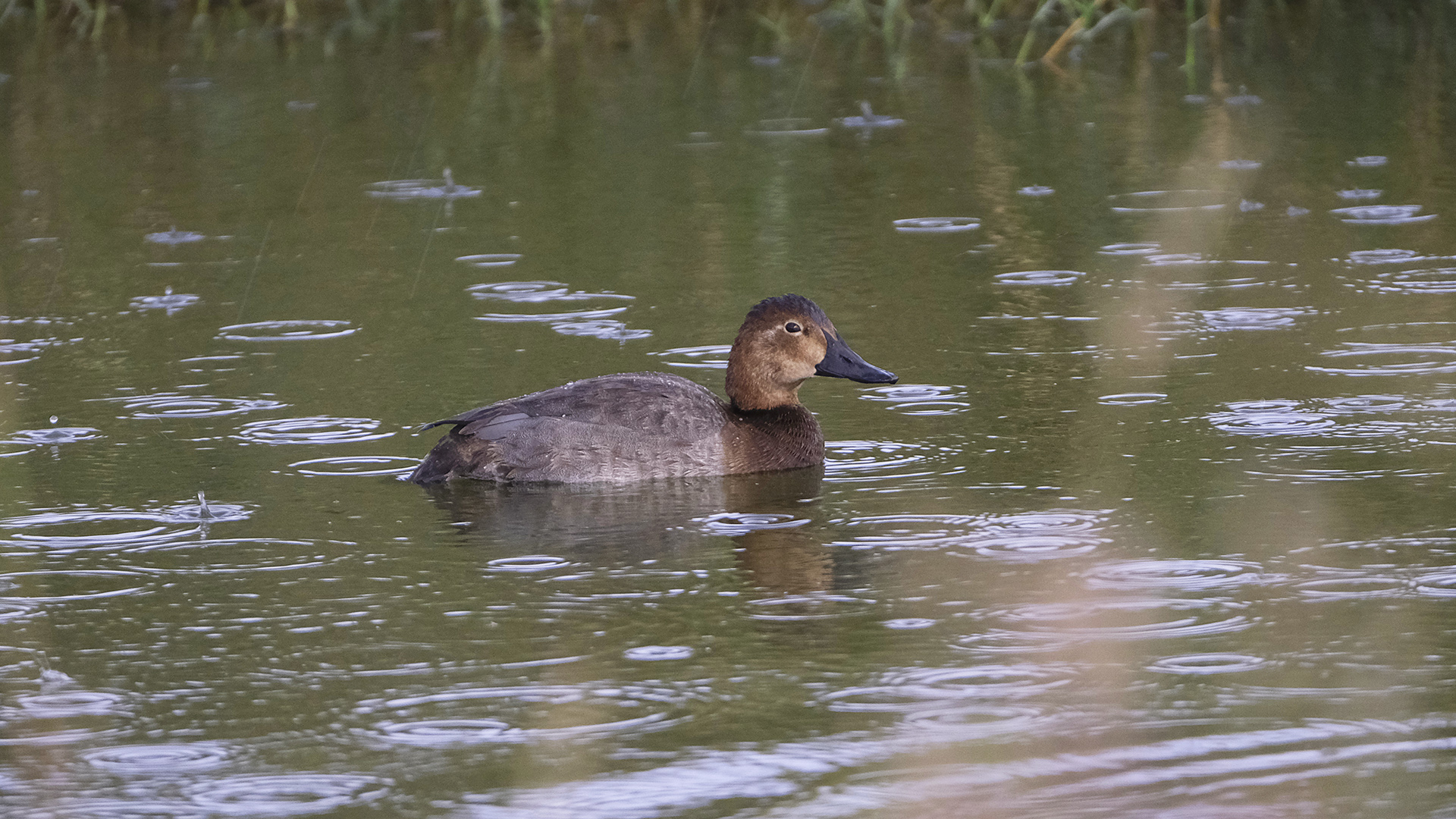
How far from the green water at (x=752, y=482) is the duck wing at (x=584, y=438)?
147mm

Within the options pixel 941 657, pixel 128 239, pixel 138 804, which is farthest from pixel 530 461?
pixel 128 239

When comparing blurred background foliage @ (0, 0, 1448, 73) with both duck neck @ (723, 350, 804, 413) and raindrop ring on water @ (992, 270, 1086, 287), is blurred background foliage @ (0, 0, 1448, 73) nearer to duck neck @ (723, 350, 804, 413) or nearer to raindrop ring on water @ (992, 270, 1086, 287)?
raindrop ring on water @ (992, 270, 1086, 287)

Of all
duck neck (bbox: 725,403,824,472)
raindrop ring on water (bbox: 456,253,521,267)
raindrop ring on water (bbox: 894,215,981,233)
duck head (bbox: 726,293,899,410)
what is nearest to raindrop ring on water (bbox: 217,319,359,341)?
raindrop ring on water (bbox: 456,253,521,267)

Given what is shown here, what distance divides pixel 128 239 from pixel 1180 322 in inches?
229

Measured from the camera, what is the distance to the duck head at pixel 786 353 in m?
7.68

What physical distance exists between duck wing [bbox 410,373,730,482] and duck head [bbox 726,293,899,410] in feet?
1.20

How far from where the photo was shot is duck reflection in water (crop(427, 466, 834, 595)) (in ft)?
20.5

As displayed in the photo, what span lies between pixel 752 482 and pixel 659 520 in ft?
2.22

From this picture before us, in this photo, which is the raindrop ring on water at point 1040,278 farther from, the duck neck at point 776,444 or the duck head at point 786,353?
the duck neck at point 776,444

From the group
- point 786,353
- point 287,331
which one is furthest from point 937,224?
point 786,353

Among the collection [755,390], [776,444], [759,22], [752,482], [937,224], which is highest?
[759,22]

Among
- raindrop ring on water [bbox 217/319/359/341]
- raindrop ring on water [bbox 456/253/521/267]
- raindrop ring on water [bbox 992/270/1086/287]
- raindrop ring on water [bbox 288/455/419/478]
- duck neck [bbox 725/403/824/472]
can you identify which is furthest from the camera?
raindrop ring on water [bbox 456/253/521/267]

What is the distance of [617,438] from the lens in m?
7.33

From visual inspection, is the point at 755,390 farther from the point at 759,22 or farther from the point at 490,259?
the point at 759,22
